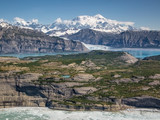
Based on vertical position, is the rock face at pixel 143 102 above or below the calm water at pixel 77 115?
above

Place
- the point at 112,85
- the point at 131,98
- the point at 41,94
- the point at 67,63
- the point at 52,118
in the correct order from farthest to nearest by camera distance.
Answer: the point at 67,63
the point at 112,85
the point at 41,94
the point at 131,98
the point at 52,118

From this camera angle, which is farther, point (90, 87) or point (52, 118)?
point (90, 87)

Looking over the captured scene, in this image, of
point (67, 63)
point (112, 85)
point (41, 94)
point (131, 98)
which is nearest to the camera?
point (131, 98)

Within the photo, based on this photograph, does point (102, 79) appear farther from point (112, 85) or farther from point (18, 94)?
point (18, 94)

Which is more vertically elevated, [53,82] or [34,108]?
[53,82]

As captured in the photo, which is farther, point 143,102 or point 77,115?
point 143,102

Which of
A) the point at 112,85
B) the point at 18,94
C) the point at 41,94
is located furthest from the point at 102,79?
the point at 18,94

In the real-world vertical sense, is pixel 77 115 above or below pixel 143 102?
below

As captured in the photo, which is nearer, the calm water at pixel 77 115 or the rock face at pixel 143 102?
the calm water at pixel 77 115
